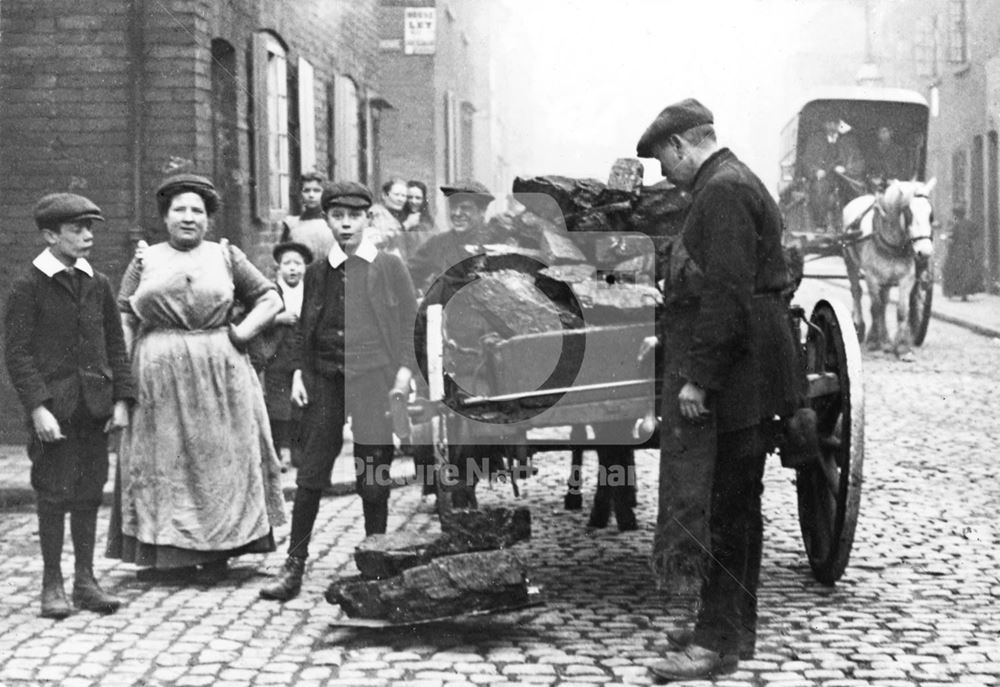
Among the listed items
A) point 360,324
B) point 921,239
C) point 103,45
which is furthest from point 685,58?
point 360,324

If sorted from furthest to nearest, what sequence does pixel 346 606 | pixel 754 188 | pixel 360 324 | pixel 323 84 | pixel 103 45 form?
pixel 323 84 < pixel 103 45 < pixel 360 324 < pixel 346 606 < pixel 754 188

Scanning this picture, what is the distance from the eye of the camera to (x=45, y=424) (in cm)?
573

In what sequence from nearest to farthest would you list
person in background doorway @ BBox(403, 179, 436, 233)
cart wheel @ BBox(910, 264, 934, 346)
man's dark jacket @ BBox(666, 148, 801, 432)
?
man's dark jacket @ BBox(666, 148, 801, 432), person in background doorway @ BBox(403, 179, 436, 233), cart wheel @ BBox(910, 264, 934, 346)

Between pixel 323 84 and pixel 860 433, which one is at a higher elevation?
pixel 323 84

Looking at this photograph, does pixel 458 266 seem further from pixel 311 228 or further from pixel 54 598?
pixel 311 228

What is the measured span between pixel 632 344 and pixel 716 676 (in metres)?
1.31

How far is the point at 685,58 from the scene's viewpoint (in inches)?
1517

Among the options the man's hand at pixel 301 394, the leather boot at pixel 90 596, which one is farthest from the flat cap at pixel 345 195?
the leather boot at pixel 90 596

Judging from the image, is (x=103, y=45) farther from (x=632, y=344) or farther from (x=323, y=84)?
(x=632, y=344)

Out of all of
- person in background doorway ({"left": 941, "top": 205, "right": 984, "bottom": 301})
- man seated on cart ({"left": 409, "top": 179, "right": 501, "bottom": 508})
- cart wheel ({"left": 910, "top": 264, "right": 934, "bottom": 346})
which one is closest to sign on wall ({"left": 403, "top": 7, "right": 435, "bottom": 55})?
cart wheel ({"left": 910, "top": 264, "right": 934, "bottom": 346})

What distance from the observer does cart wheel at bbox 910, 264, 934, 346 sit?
16078 millimetres

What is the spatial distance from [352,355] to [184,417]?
839 millimetres

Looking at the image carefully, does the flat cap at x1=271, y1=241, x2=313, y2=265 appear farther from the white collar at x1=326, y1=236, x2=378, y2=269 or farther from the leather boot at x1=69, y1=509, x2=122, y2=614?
the leather boot at x1=69, y1=509, x2=122, y2=614

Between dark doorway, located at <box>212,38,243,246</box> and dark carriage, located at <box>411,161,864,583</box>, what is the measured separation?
5.16m
